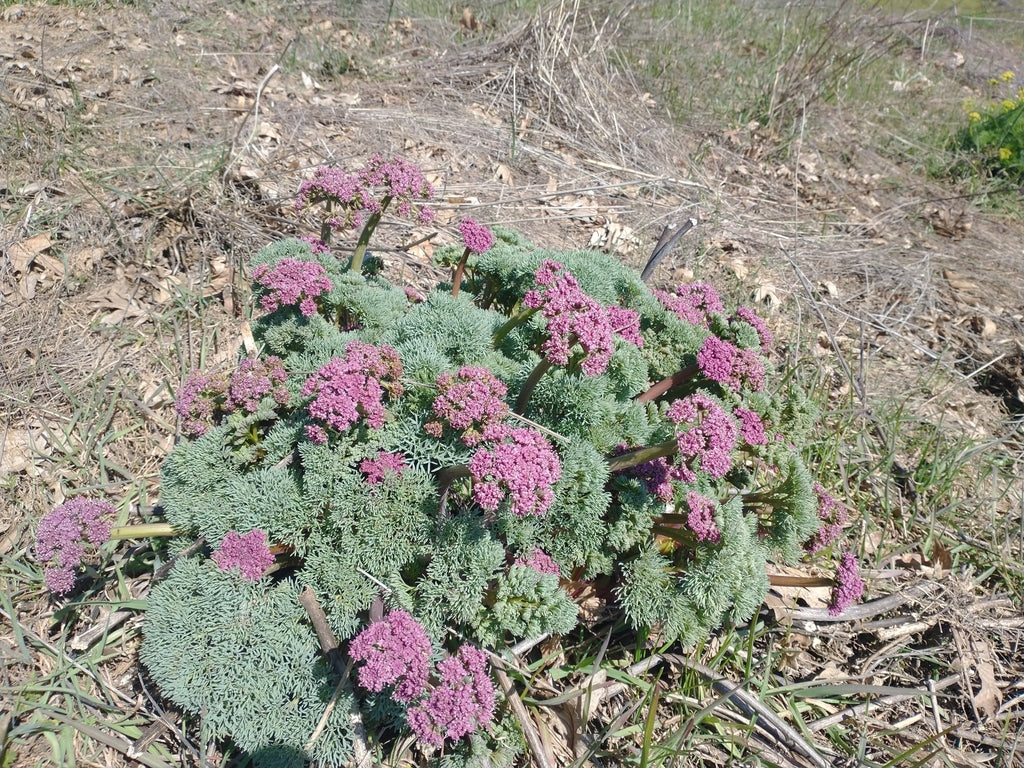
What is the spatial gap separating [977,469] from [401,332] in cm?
362

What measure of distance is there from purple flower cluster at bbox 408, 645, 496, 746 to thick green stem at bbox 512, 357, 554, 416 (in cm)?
98

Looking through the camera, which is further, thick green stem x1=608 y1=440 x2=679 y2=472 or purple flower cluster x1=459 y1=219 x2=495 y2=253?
purple flower cluster x1=459 y1=219 x2=495 y2=253

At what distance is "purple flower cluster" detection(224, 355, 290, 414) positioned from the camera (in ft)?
8.63

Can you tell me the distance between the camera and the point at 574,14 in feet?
22.1

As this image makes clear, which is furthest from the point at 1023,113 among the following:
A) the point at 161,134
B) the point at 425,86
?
the point at 161,134

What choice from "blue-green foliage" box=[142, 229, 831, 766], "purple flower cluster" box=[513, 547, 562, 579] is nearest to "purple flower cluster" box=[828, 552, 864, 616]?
"blue-green foliage" box=[142, 229, 831, 766]

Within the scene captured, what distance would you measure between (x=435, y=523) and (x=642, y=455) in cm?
84

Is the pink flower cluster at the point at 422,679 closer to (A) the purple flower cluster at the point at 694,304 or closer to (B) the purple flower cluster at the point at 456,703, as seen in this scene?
(B) the purple flower cluster at the point at 456,703

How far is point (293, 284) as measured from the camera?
2891 millimetres

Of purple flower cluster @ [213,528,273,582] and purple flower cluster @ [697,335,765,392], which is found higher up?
purple flower cluster @ [697,335,765,392]

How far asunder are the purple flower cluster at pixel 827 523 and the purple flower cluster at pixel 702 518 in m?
0.53

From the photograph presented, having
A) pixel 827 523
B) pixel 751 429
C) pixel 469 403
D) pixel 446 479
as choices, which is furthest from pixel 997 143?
pixel 446 479

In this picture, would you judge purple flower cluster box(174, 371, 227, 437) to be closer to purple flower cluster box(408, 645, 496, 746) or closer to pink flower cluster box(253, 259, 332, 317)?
pink flower cluster box(253, 259, 332, 317)

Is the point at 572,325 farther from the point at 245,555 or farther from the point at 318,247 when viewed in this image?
the point at 318,247
